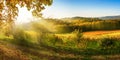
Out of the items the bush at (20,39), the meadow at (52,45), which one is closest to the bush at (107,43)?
the meadow at (52,45)

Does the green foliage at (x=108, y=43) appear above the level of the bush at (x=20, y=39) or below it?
below

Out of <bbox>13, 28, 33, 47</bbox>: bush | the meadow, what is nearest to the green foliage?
the meadow

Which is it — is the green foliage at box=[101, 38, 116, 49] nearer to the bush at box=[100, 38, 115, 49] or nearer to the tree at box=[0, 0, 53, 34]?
the bush at box=[100, 38, 115, 49]

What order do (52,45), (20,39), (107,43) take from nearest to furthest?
(20,39)
(52,45)
(107,43)

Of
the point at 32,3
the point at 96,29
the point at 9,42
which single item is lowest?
the point at 96,29

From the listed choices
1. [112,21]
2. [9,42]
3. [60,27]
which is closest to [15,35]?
[9,42]

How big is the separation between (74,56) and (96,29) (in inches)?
1586

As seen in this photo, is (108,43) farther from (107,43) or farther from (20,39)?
(20,39)

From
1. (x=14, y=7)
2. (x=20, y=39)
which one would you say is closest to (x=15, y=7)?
(x=14, y=7)

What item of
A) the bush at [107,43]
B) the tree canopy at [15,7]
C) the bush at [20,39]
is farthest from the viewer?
the bush at [107,43]

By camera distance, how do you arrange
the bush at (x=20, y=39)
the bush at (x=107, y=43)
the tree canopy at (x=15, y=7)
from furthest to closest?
1. the bush at (x=107, y=43)
2. the bush at (x=20, y=39)
3. the tree canopy at (x=15, y=7)

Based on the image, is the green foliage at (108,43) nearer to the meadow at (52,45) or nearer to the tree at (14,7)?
the meadow at (52,45)

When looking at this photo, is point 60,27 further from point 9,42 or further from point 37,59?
point 37,59

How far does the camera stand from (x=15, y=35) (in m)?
40.5
